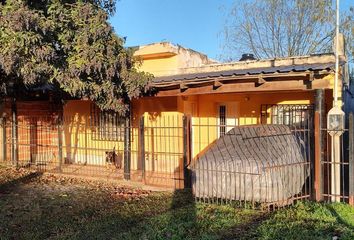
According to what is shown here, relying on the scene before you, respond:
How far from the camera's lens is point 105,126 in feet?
48.5

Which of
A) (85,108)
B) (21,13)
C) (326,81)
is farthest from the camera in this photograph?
(85,108)

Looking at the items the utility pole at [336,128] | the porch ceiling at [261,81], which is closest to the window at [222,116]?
the porch ceiling at [261,81]

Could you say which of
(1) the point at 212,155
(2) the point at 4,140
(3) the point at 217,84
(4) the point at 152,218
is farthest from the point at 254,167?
(2) the point at 4,140

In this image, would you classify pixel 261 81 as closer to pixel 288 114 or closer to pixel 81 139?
pixel 288 114

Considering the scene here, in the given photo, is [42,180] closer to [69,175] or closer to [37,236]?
[69,175]

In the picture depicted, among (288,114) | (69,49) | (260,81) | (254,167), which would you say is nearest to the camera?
(254,167)

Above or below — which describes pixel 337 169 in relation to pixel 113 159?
above

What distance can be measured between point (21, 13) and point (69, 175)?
647 cm

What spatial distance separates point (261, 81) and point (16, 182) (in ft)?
25.6

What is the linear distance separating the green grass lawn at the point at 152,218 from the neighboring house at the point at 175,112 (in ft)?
6.50

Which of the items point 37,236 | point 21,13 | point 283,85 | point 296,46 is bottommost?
point 37,236

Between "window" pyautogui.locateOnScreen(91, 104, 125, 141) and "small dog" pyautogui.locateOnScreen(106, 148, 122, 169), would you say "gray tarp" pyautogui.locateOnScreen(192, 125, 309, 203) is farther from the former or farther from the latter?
"window" pyautogui.locateOnScreen(91, 104, 125, 141)

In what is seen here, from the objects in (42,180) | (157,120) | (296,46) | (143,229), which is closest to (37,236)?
(143,229)

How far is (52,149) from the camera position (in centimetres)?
1595
